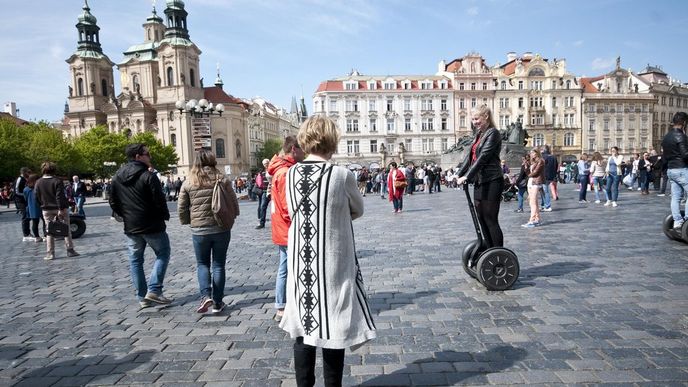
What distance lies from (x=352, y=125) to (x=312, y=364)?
220 ft

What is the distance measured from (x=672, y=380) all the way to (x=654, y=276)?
10.3ft

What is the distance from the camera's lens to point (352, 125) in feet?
226

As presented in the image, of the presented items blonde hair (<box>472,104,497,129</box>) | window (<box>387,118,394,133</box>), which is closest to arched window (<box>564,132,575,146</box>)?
window (<box>387,118,394,133</box>)

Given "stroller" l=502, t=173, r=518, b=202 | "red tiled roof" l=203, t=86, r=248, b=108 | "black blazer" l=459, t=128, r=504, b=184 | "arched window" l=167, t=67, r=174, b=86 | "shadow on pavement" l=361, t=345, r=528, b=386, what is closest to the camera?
"shadow on pavement" l=361, t=345, r=528, b=386

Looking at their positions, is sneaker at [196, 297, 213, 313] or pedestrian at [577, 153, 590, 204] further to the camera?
pedestrian at [577, 153, 590, 204]

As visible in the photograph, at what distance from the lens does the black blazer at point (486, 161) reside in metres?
5.11

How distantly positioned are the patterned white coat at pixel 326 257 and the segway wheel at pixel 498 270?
303 centimetres

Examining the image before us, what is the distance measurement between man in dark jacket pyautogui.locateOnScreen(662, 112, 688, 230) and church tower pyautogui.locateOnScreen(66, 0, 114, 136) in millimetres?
84785

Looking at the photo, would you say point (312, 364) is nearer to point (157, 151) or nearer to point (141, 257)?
point (141, 257)

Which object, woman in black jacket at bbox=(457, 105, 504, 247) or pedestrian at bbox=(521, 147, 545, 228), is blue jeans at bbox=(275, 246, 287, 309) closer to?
woman in black jacket at bbox=(457, 105, 504, 247)

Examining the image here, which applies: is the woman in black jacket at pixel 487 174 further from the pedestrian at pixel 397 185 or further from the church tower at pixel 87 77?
the church tower at pixel 87 77

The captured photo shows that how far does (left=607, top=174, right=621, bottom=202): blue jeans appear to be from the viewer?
1430 centimetres

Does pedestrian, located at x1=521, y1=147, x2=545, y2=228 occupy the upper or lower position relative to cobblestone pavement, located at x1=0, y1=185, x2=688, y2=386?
upper

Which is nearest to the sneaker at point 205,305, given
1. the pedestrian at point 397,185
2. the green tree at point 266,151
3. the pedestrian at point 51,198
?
the pedestrian at point 51,198
